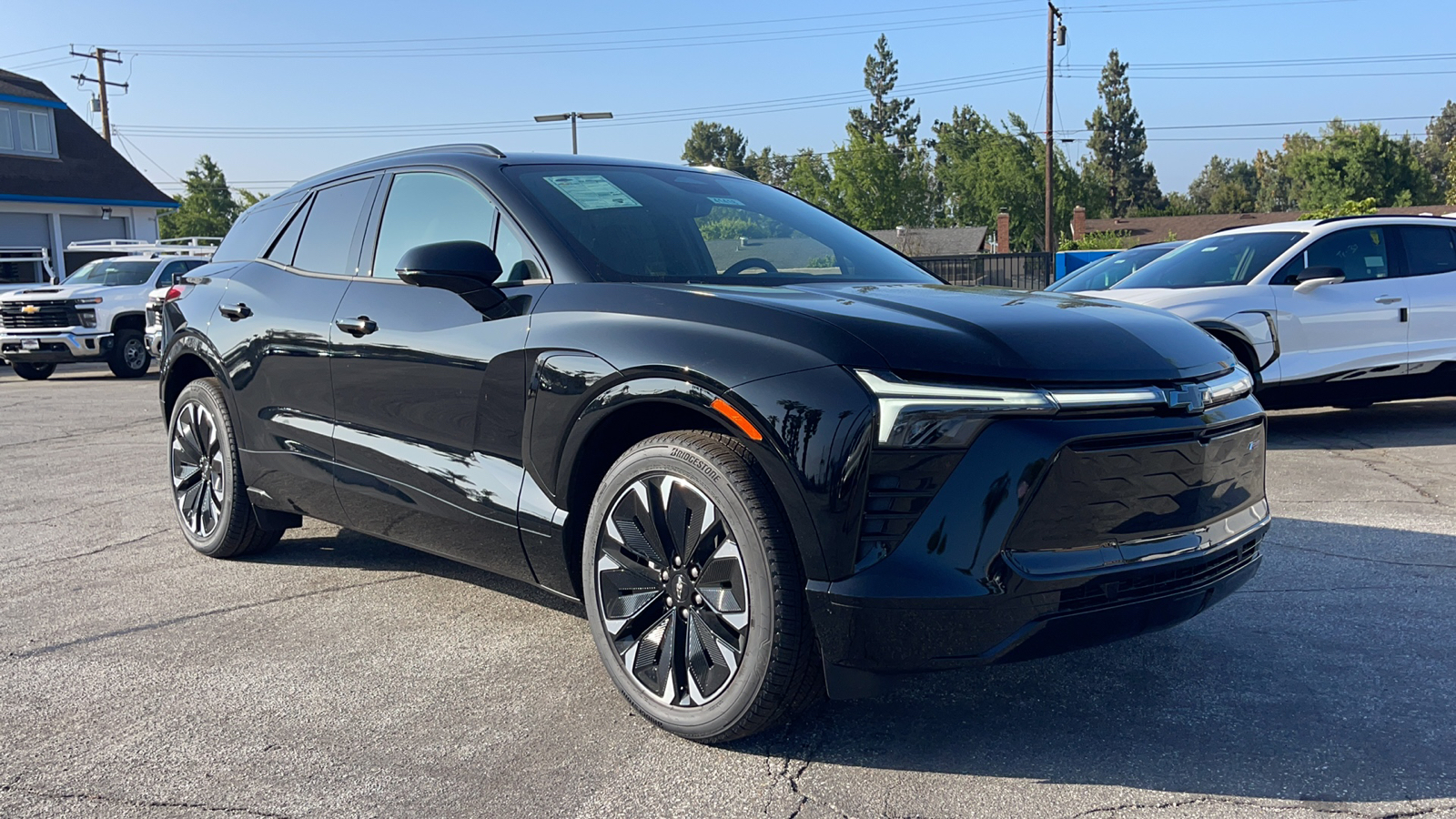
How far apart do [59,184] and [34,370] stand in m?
16.6

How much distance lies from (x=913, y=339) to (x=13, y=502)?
20.8ft

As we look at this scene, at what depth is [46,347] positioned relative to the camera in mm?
18031

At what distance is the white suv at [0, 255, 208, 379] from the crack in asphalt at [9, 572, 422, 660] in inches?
565

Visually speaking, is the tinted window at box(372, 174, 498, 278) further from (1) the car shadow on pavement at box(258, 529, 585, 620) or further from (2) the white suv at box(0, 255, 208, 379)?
(2) the white suv at box(0, 255, 208, 379)

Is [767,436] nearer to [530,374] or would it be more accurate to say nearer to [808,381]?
[808,381]

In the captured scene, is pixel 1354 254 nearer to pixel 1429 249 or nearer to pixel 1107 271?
pixel 1429 249

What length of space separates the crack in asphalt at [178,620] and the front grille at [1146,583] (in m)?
3.15

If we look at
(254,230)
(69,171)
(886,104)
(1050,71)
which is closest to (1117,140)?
(886,104)

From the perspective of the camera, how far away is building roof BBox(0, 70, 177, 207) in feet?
107

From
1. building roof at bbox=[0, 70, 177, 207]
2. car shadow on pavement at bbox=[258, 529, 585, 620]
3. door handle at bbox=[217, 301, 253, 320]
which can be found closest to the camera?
car shadow on pavement at bbox=[258, 529, 585, 620]

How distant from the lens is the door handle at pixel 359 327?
418 cm

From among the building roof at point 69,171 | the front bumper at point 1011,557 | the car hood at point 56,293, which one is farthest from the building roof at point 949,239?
the front bumper at point 1011,557

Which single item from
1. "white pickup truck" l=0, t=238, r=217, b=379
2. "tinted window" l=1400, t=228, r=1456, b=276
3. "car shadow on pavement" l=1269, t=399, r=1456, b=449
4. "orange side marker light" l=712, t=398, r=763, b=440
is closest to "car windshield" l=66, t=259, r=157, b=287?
"white pickup truck" l=0, t=238, r=217, b=379

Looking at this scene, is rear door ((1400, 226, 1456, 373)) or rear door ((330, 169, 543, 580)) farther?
rear door ((1400, 226, 1456, 373))
